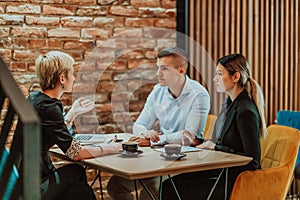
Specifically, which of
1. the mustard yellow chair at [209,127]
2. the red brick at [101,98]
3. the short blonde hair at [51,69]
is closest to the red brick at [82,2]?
the red brick at [101,98]

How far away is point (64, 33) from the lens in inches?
165

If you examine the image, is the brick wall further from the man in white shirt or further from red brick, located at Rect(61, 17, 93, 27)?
the man in white shirt

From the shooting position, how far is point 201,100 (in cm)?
379

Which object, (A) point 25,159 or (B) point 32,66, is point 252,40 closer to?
(B) point 32,66

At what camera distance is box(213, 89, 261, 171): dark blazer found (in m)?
3.13

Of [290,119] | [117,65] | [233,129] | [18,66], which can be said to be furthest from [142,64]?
[233,129]

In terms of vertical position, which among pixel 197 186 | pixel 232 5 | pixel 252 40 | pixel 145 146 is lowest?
pixel 197 186

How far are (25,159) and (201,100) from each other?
2.60m

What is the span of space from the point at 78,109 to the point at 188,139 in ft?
2.69

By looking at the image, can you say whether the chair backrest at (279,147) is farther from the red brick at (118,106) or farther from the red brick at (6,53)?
Answer: the red brick at (6,53)

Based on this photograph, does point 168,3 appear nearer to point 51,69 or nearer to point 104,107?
point 104,107

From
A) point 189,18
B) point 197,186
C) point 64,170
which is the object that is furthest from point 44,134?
point 189,18

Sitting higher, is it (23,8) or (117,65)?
(23,8)

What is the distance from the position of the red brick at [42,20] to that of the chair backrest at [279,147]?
73.0 inches
